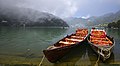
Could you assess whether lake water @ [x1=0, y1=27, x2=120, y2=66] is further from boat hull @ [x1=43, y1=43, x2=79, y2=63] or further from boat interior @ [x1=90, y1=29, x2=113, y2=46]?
boat interior @ [x1=90, y1=29, x2=113, y2=46]

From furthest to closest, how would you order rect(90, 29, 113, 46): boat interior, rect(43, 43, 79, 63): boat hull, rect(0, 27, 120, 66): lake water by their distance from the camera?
rect(90, 29, 113, 46): boat interior
rect(0, 27, 120, 66): lake water
rect(43, 43, 79, 63): boat hull

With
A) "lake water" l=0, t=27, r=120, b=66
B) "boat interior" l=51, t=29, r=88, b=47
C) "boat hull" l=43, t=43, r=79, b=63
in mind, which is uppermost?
"boat interior" l=51, t=29, r=88, b=47

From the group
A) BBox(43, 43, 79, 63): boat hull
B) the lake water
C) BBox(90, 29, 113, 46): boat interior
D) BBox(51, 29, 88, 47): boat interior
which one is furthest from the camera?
BBox(90, 29, 113, 46): boat interior

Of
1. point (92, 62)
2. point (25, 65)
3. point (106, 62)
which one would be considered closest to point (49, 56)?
point (25, 65)

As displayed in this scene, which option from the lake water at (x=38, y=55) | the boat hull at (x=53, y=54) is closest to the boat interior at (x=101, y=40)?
the lake water at (x=38, y=55)

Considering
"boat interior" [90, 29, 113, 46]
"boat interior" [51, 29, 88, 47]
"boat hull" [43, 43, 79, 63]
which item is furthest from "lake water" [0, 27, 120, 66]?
"boat interior" [90, 29, 113, 46]

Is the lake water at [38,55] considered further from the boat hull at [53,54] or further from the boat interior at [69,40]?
the boat interior at [69,40]

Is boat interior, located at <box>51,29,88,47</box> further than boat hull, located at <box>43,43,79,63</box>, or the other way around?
boat interior, located at <box>51,29,88,47</box>

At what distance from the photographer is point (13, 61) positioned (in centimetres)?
2219

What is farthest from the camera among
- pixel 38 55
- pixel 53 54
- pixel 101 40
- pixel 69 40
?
pixel 101 40

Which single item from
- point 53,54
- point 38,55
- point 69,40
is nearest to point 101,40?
point 69,40

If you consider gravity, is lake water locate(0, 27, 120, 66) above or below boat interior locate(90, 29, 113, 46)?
below

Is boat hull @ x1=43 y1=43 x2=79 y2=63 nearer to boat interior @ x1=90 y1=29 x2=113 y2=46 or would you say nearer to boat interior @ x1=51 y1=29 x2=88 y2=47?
boat interior @ x1=51 y1=29 x2=88 y2=47

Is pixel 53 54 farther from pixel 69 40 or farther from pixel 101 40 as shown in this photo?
pixel 101 40
